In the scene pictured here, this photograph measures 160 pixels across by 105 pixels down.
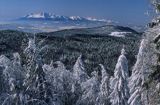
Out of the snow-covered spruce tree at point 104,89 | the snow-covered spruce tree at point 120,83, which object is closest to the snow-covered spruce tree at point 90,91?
the snow-covered spruce tree at point 104,89

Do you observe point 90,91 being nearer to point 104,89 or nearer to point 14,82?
point 104,89

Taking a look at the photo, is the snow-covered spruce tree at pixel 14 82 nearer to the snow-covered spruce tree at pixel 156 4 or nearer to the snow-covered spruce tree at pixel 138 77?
the snow-covered spruce tree at pixel 138 77

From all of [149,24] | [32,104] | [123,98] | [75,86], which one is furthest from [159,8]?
[75,86]

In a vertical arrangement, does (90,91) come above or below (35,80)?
below

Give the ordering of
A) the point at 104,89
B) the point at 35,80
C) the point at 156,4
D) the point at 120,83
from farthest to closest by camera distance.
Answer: the point at 104,89 → the point at 120,83 → the point at 35,80 → the point at 156,4

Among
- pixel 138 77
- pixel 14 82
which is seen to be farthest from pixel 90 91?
pixel 14 82

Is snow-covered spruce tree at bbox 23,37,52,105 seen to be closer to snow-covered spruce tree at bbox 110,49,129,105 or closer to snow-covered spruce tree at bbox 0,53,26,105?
snow-covered spruce tree at bbox 0,53,26,105
